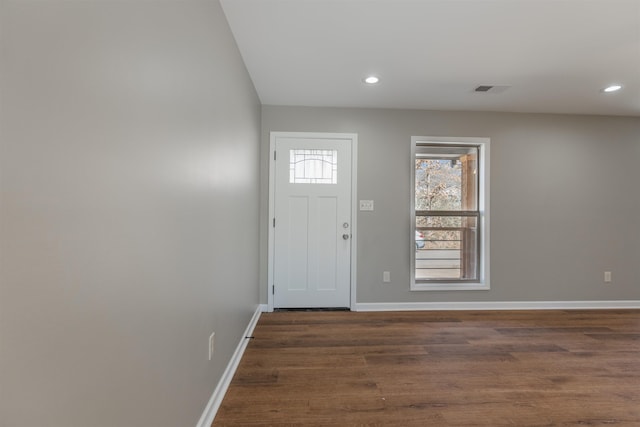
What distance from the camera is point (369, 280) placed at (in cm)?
331

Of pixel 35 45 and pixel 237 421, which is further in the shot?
pixel 237 421

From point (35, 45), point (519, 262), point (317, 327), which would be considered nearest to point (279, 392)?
point (317, 327)

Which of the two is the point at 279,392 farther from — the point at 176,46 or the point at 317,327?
the point at 176,46

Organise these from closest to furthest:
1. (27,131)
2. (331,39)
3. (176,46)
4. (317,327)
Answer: (27,131) < (176,46) < (331,39) < (317,327)

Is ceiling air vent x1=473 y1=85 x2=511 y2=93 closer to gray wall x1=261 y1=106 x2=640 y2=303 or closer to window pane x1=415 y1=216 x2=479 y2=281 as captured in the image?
gray wall x1=261 y1=106 x2=640 y2=303

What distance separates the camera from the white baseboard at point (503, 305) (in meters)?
3.32

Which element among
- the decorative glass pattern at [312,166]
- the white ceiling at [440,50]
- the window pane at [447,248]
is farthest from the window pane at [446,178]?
the decorative glass pattern at [312,166]

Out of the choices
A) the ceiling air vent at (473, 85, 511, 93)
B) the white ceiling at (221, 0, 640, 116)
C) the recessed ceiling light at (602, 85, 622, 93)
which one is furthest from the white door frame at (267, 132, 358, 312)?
the recessed ceiling light at (602, 85, 622, 93)

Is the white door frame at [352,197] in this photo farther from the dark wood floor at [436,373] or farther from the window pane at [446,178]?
the window pane at [446,178]

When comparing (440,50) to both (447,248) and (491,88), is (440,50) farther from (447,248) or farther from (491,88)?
(447,248)

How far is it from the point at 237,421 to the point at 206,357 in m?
0.38

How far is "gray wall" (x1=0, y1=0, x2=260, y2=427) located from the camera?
0.53 m

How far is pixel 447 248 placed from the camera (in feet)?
11.4

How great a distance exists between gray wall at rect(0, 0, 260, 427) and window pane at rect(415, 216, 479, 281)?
2629mm
